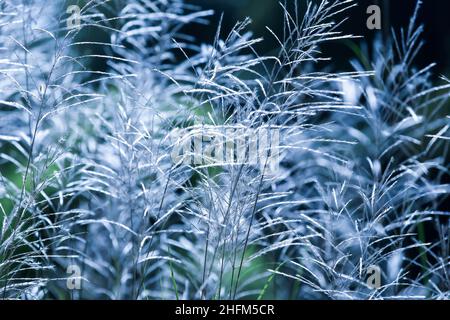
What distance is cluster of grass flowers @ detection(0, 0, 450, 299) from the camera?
100cm

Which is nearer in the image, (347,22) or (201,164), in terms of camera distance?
(201,164)

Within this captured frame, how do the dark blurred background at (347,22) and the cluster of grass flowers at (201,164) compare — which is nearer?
the cluster of grass flowers at (201,164)

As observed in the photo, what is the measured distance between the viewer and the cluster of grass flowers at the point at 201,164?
998mm

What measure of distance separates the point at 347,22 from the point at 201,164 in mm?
1185

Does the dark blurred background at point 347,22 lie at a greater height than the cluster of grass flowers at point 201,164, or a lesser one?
greater

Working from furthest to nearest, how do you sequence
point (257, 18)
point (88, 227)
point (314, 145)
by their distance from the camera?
point (257, 18), point (314, 145), point (88, 227)

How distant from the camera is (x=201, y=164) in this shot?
3.38ft

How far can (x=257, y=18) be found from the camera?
213cm

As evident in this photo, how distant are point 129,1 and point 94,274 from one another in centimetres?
81

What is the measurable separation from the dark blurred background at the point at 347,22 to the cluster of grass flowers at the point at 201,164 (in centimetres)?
10

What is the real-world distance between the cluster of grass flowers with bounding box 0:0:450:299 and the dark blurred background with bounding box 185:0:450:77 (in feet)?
0.34

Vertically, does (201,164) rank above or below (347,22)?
below
